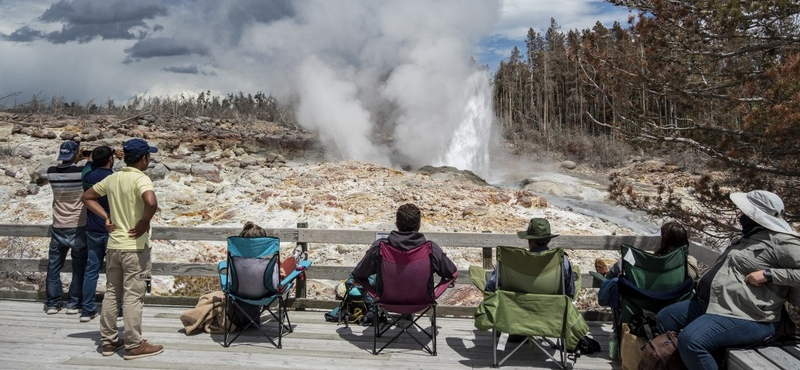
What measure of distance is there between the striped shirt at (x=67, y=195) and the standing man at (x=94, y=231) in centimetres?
19

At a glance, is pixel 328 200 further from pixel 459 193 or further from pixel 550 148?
pixel 550 148

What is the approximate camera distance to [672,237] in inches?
173

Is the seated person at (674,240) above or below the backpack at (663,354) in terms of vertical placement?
above

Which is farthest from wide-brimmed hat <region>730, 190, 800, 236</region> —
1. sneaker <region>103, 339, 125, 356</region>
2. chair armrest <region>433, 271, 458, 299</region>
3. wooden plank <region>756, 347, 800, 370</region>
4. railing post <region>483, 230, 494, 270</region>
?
sneaker <region>103, 339, 125, 356</region>

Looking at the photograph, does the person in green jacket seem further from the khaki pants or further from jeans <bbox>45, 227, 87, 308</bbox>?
jeans <bbox>45, 227, 87, 308</bbox>

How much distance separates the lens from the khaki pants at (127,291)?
15.0 ft

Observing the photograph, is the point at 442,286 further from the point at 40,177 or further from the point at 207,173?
the point at 40,177

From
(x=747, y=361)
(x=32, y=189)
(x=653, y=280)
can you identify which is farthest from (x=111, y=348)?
(x=32, y=189)

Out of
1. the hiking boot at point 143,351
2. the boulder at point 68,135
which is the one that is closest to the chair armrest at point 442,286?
the hiking boot at point 143,351

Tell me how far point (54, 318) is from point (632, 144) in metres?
6.75

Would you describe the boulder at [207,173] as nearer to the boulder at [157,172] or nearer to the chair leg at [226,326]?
the boulder at [157,172]

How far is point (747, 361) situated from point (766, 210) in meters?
0.90

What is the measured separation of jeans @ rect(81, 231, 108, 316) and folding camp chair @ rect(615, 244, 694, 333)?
4.58m

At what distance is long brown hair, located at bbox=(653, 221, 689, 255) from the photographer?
4.36 meters
